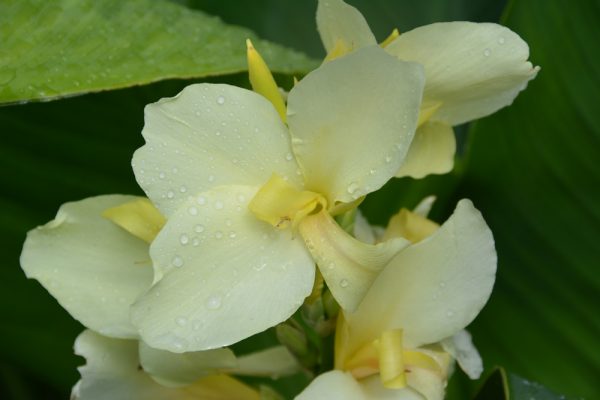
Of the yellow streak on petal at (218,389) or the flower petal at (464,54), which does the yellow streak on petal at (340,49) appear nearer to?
the flower petal at (464,54)

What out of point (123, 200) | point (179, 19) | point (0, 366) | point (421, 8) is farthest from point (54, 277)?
point (421, 8)

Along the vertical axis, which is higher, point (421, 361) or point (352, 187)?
point (352, 187)

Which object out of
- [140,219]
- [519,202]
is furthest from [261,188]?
[519,202]

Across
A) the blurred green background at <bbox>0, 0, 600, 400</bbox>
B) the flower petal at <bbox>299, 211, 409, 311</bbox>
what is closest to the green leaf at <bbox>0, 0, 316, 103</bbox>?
the blurred green background at <bbox>0, 0, 600, 400</bbox>

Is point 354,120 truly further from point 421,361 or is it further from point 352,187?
point 421,361

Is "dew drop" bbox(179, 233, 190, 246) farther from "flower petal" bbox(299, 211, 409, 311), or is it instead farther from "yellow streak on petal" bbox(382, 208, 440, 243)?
"yellow streak on petal" bbox(382, 208, 440, 243)

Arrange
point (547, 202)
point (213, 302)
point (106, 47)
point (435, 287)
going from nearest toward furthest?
point (213, 302) < point (435, 287) < point (106, 47) < point (547, 202)
